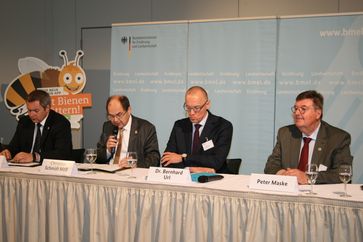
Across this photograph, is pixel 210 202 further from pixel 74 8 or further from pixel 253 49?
pixel 74 8

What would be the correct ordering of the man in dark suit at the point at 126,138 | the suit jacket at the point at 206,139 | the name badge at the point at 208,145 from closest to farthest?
the suit jacket at the point at 206,139, the name badge at the point at 208,145, the man in dark suit at the point at 126,138

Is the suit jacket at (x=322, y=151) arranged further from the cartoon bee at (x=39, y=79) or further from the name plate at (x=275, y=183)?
the cartoon bee at (x=39, y=79)

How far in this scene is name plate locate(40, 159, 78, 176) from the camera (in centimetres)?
262

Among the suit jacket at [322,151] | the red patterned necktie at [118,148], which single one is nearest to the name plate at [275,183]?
the suit jacket at [322,151]

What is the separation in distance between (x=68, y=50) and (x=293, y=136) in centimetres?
380

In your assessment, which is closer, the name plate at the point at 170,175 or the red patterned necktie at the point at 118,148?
the name plate at the point at 170,175

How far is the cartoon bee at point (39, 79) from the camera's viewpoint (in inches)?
219

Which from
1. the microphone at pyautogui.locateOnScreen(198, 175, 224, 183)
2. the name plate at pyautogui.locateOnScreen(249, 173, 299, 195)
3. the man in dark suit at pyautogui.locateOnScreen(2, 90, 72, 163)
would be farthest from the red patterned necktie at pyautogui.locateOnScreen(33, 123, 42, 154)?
the name plate at pyautogui.locateOnScreen(249, 173, 299, 195)

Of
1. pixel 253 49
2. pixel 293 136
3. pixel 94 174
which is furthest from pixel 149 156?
pixel 253 49

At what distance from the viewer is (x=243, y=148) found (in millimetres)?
4328

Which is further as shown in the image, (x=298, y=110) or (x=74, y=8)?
(x=74, y=8)

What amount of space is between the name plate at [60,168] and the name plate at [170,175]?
55 cm

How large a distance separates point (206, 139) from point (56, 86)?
3128 millimetres

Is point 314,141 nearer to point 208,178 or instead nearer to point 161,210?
point 208,178
